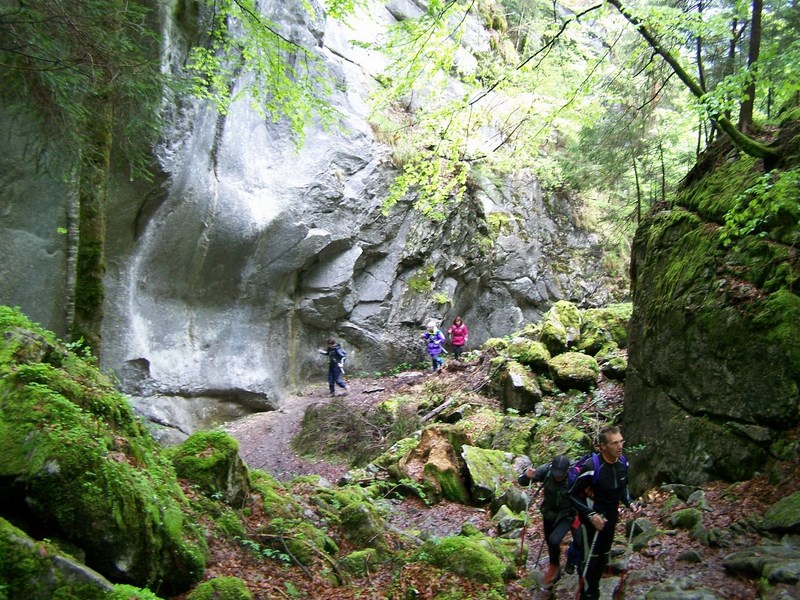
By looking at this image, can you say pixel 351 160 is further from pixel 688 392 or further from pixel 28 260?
pixel 688 392

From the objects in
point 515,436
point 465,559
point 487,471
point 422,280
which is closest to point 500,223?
point 422,280

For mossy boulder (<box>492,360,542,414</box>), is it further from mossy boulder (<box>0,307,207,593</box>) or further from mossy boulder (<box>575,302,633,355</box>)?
mossy boulder (<box>0,307,207,593</box>)

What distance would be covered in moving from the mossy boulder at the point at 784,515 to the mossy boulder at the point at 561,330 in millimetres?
8554

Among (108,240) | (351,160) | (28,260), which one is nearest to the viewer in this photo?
(28,260)

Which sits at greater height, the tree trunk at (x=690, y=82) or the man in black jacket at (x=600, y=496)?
the tree trunk at (x=690, y=82)

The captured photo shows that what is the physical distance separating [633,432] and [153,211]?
435 inches

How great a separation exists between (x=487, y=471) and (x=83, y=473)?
7.18m

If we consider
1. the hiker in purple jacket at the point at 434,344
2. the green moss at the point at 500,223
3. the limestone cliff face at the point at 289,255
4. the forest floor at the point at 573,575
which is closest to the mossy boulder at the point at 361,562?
the forest floor at the point at 573,575

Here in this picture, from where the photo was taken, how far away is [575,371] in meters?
12.0

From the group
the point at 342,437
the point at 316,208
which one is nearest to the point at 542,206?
the point at 316,208

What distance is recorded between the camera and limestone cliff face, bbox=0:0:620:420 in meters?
12.1

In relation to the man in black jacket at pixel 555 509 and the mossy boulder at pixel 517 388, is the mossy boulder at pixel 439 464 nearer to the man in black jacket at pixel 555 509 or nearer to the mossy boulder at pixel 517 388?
the mossy boulder at pixel 517 388

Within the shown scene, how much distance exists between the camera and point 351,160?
17.5m

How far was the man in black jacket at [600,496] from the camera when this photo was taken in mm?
4492
